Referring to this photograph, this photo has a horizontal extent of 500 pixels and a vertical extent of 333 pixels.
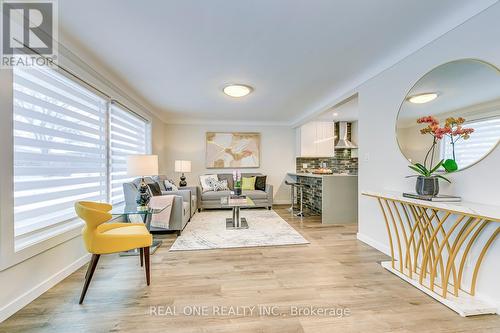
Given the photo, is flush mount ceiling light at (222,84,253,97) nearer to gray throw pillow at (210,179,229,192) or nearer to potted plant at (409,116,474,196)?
potted plant at (409,116,474,196)

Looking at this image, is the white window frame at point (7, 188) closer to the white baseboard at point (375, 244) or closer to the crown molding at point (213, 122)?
the white baseboard at point (375, 244)

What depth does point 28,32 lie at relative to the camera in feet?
6.14

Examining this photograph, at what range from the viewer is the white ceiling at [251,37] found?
1780 millimetres

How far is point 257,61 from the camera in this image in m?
2.70

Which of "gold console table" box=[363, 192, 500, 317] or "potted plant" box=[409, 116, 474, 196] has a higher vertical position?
"potted plant" box=[409, 116, 474, 196]

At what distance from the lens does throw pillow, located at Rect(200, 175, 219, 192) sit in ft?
18.4

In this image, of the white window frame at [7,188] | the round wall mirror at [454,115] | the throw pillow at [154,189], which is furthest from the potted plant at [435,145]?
the throw pillow at [154,189]

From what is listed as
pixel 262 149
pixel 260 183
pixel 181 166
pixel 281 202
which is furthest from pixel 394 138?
pixel 181 166

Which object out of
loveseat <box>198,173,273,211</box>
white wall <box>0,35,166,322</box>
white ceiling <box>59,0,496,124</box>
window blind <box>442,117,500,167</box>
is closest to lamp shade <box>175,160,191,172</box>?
loveseat <box>198,173,273,211</box>

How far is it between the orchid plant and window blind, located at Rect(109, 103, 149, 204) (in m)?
3.83

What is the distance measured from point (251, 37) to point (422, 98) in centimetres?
188

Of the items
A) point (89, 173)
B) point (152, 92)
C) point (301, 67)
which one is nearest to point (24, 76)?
point (89, 173)

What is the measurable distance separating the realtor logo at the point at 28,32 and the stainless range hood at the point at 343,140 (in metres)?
6.10

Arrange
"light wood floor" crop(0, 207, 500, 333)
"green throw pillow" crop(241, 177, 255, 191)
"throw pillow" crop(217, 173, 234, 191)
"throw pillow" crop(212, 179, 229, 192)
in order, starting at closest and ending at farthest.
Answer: "light wood floor" crop(0, 207, 500, 333), "throw pillow" crop(212, 179, 229, 192), "green throw pillow" crop(241, 177, 255, 191), "throw pillow" crop(217, 173, 234, 191)
